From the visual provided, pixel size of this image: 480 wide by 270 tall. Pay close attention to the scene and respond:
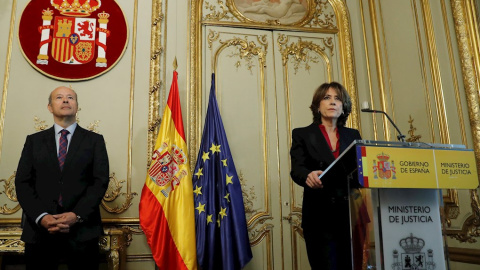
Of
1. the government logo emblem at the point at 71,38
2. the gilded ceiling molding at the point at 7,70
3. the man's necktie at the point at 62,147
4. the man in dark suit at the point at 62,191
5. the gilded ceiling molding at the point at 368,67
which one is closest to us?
the man in dark suit at the point at 62,191

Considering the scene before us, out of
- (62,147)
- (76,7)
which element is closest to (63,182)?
(62,147)

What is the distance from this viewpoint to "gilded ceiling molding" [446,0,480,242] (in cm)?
288

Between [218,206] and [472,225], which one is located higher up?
[218,206]

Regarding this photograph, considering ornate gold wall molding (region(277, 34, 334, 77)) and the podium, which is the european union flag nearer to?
ornate gold wall molding (region(277, 34, 334, 77))

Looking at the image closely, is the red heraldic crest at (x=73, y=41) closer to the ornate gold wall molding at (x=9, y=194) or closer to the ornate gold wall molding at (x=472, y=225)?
the ornate gold wall molding at (x=9, y=194)

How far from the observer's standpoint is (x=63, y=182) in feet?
8.46

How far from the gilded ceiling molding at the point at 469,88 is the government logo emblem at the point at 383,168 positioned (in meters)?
1.72

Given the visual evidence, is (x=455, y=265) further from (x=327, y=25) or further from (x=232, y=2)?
(x=232, y=2)

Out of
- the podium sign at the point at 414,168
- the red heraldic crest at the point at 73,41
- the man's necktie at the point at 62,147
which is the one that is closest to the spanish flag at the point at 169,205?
the man's necktie at the point at 62,147

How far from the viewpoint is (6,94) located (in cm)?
367

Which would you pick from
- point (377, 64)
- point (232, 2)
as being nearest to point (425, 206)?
point (377, 64)

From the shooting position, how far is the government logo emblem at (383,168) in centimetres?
151

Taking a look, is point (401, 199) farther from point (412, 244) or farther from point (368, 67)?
point (368, 67)

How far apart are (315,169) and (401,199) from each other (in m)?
0.68
